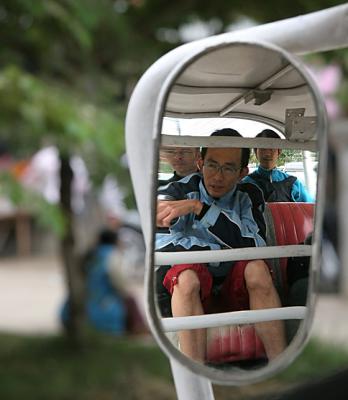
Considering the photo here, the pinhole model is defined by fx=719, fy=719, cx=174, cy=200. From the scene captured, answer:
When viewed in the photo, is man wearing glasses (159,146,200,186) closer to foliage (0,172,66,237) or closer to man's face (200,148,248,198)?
man's face (200,148,248,198)

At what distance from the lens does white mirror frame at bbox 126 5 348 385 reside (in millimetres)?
839

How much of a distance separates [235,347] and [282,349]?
0.06 meters

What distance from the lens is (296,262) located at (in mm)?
885

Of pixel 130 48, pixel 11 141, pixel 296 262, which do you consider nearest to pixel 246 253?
pixel 296 262

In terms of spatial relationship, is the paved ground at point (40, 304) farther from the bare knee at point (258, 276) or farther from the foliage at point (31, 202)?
the bare knee at point (258, 276)

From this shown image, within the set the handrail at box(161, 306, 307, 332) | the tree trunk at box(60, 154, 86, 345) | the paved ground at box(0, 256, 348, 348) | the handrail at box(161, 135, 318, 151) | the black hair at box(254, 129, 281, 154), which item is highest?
the black hair at box(254, 129, 281, 154)

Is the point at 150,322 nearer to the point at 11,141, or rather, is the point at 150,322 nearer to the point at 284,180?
the point at 284,180

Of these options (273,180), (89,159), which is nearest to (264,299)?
(273,180)

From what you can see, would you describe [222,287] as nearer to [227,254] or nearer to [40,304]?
[227,254]

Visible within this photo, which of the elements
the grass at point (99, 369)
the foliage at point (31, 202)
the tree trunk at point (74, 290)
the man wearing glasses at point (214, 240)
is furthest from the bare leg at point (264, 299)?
the tree trunk at point (74, 290)

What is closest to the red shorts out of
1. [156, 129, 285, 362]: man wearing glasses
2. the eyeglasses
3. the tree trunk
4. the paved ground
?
[156, 129, 285, 362]: man wearing glasses

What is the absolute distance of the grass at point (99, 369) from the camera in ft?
15.8

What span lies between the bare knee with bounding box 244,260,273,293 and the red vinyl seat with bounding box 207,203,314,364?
1cm

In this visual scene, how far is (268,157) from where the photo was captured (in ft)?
2.88
